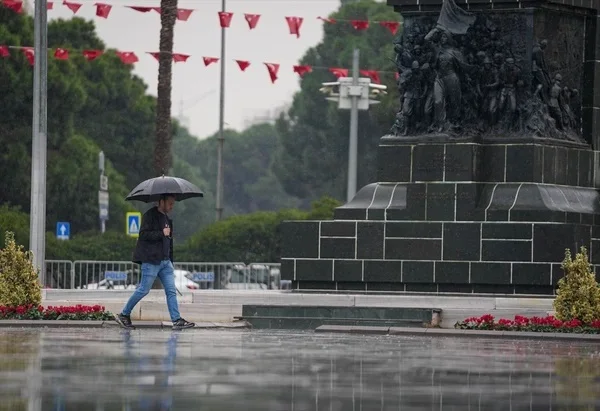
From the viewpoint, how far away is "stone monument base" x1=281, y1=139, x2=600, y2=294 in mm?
27438

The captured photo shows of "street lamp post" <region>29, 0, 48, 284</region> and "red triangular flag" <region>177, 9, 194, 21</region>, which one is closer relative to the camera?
"street lamp post" <region>29, 0, 48, 284</region>

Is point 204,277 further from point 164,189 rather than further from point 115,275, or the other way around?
point 164,189

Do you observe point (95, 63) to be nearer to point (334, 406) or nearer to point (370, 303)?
point (370, 303)

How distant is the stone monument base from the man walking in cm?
552

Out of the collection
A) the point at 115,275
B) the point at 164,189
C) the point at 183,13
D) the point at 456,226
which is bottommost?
the point at 115,275

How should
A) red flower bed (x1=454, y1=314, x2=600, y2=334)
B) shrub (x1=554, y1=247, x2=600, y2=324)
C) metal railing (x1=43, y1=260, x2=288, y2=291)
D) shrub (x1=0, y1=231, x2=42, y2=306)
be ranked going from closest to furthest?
red flower bed (x1=454, y1=314, x2=600, y2=334) < shrub (x1=554, y1=247, x2=600, y2=324) < shrub (x1=0, y1=231, x2=42, y2=306) < metal railing (x1=43, y1=260, x2=288, y2=291)

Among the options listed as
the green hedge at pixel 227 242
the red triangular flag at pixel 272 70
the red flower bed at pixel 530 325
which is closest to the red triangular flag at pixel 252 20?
the red triangular flag at pixel 272 70

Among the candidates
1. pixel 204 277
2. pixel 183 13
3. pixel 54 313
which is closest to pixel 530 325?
pixel 54 313

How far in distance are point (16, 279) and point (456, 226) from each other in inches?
275

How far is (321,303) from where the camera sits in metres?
26.4

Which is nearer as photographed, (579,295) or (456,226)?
(579,295)

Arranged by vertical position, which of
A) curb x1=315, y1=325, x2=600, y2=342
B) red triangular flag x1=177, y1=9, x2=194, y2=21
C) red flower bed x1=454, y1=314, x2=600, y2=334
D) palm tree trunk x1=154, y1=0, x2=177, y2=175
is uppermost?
red triangular flag x1=177, y1=9, x2=194, y2=21

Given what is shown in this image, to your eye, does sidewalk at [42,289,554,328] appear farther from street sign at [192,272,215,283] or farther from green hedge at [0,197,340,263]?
green hedge at [0,197,340,263]

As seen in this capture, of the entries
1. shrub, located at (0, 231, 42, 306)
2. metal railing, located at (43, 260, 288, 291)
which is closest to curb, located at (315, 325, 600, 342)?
shrub, located at (0, 231, 42, 306)
